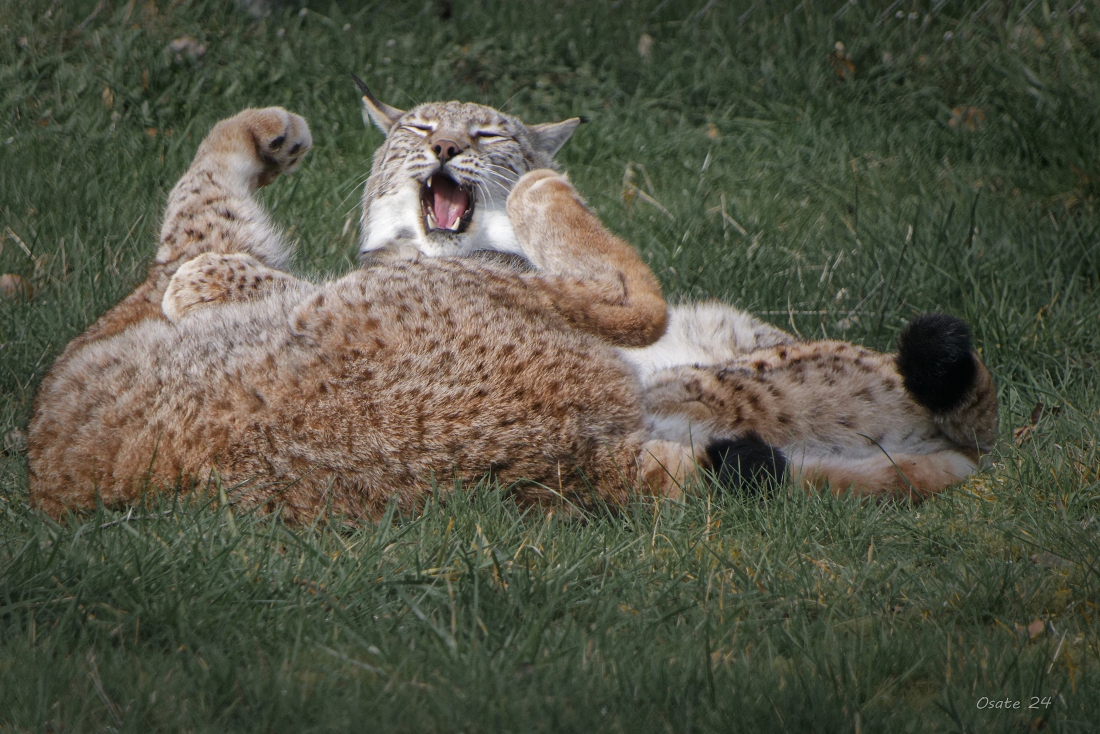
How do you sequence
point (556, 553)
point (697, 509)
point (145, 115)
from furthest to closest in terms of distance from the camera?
point (145, 115) → point (697, 509) → point (556, 553)

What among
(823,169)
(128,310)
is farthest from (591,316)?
(823,169)

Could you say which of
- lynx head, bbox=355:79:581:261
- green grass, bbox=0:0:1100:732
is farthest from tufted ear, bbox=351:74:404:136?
green grass, bbox=0:0:1100:732

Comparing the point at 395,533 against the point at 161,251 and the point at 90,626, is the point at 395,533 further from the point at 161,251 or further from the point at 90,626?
the point at 161,251

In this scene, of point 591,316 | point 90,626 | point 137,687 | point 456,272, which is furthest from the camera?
point 591,316

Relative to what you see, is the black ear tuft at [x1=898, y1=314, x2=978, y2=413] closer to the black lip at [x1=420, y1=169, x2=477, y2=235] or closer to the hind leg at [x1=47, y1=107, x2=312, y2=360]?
the black lip at [x1=420, y1=169, x2=477, y2=235]

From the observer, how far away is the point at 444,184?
466 centimetres

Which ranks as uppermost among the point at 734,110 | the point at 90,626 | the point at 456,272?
the point at 734,110

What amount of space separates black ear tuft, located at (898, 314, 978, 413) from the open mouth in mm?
2021

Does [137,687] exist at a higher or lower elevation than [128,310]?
lower

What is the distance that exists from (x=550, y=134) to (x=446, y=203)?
755 mm

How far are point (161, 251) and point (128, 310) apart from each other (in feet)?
1.21

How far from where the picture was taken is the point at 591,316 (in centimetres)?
353

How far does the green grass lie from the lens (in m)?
2.12

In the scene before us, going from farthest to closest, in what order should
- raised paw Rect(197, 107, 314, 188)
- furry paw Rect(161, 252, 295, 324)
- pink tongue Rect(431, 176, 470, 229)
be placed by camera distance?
pink tongue Rect(431, 176, 470, 229)
raised paw Rect(197, 107, 314, 188)
furry paw Rect(161, 252, 295, 324)
